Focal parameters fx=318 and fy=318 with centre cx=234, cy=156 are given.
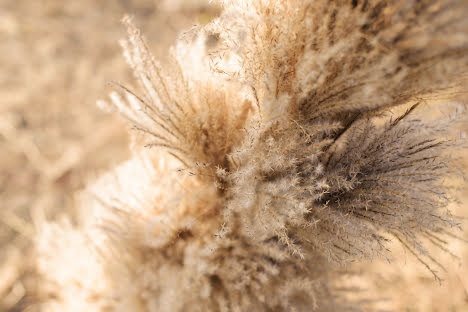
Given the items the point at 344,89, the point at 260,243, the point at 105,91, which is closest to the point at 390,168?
the point at 344,89

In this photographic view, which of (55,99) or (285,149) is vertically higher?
(55,99)

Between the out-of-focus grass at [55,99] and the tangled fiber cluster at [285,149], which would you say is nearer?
the tangled fiber cluster at [285,149]

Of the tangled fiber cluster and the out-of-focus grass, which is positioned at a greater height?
the out-of-focus grass

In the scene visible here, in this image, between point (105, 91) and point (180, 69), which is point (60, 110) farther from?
point (180, 69)

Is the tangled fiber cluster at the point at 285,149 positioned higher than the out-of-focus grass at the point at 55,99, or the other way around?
the out-of-focus grass at the point at 55,99

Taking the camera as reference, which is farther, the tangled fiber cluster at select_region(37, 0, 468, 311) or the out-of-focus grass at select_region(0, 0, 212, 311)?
the out-of-focus grass at select_region(0, 0, 212, 311)
